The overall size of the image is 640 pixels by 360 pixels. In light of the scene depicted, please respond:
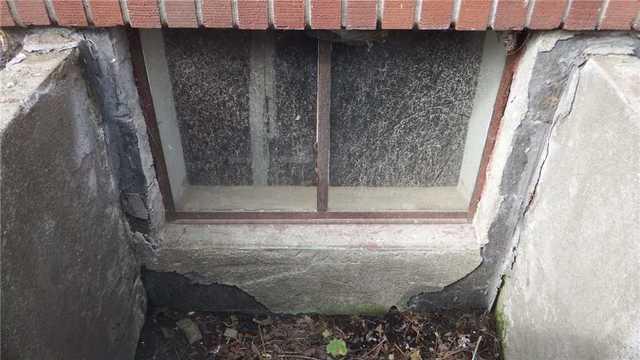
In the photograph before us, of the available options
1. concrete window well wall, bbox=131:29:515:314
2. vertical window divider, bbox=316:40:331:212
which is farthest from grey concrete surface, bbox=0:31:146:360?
vertical window divider, bbox=316:40:331:212

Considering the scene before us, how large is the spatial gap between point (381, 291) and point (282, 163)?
0.77 m

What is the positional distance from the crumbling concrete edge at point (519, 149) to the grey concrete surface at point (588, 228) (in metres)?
0.04

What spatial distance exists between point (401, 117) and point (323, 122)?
37 cm

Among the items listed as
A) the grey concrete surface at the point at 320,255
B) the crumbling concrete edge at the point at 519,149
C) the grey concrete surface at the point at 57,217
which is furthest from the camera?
the grey concrete surface at the point at 320,255

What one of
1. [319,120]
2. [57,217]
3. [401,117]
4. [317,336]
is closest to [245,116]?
[319,120]

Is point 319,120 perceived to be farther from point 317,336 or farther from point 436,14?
point 317,336

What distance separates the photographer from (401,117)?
2.40 meters

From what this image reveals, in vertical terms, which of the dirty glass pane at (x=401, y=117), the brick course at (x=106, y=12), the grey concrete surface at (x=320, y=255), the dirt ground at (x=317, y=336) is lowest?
the dirt ground at (x=317, y=336)

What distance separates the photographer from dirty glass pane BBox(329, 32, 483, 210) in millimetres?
2234

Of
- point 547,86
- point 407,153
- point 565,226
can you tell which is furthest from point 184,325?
point 547,86

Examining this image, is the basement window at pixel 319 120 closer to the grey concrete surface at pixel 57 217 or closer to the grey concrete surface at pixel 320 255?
the grey concrete surface at pixel 320 255

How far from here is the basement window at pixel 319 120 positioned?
2.21 m

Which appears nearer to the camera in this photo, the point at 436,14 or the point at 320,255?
the point at 436,14

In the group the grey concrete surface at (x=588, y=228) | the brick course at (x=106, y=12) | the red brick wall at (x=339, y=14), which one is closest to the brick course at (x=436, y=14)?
the red brick wall at (x=339, y=14)
